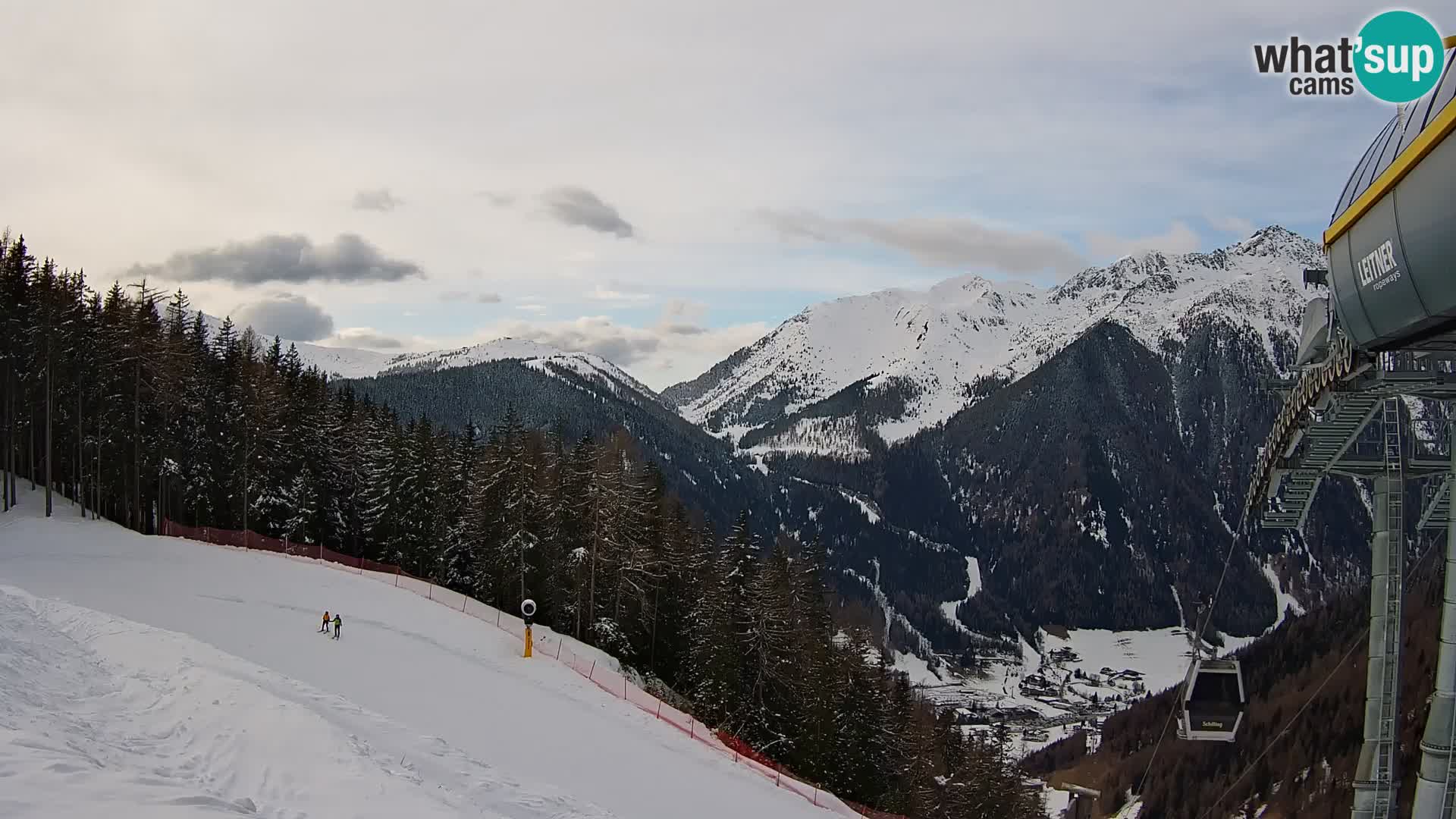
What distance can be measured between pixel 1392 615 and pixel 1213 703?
16.5ft

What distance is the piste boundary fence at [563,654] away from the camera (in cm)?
2867

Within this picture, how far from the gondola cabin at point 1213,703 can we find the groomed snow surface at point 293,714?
9.47 m

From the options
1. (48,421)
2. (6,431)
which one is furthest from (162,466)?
(6,431)

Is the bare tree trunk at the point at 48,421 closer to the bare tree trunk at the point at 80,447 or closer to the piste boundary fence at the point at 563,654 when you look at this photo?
the bare tree trunk at the point at 80,447

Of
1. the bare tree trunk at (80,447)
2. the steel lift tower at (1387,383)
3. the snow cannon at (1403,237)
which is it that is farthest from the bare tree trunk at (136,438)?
the snow cannon at (1403,237)

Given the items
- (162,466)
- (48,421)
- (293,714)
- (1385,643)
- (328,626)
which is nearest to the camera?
(1385,643)

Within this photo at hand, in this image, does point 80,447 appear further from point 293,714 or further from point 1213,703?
point 1213,703

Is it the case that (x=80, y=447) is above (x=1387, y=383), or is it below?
below

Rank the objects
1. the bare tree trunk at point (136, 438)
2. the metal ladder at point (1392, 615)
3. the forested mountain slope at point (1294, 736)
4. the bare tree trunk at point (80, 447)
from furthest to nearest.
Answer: the bare tree trunk at point (80, 447)
the bare tree trunk at point (136, 438)
the forested mountain slope at point (1294, 736)
the metal ladder at point (1392, 615)

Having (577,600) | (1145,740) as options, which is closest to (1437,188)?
(577,600)

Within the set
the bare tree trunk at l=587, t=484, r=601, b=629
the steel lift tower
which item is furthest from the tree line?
the steel lift tower

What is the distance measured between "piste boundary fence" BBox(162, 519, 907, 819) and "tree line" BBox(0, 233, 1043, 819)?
2.86m

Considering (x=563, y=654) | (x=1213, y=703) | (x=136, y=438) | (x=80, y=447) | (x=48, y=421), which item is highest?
(x=48, y=421)

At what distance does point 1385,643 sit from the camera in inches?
621
